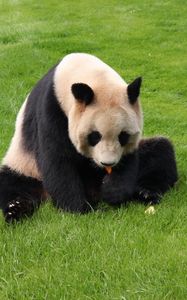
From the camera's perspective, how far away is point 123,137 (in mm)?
4645

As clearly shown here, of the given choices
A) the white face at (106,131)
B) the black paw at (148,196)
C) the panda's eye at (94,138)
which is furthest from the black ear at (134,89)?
the black paw at (148,196)

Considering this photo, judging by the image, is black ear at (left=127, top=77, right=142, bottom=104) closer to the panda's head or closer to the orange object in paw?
the panda's head

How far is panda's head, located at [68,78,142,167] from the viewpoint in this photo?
14.9 feet

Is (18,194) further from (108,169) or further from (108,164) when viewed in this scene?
(108,164)

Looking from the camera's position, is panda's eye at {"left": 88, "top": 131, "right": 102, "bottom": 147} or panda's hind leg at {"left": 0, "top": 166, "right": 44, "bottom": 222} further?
panda's hind leg at {"left": 0, "top": 166, "right": 44, "bottom": 222}

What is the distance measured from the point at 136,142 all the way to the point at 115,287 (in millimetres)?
1452

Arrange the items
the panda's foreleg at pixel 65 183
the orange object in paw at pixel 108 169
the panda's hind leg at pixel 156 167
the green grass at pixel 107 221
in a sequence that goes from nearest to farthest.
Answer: the green grass at pixel 107 221
the orange object in paw at pixel 108 169
the panda's foreleg at pixel 65 183
the panda's hind leg at pixel 156 167

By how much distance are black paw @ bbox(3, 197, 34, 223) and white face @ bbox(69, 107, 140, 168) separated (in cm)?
73

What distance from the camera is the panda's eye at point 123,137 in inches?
182

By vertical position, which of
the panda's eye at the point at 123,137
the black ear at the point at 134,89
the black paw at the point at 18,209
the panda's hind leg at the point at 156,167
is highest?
the black ear at the point at 134,89

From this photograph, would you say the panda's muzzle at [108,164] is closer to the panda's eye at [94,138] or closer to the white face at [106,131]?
the white face at [106,131]

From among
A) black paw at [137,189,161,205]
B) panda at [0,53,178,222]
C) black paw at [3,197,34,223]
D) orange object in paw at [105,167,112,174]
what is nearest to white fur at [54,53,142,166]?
panda at [0,53,178,222]

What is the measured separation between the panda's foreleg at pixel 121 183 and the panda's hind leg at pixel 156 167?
22cm

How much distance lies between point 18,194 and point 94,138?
96cm
